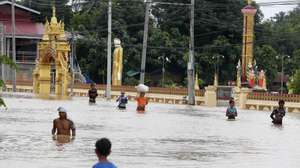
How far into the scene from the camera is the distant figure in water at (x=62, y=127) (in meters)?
20.4

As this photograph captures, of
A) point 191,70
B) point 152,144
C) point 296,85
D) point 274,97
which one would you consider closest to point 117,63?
point 191,70

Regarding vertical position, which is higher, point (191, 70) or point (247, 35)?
point (247, 35)

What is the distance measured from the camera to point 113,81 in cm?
7300

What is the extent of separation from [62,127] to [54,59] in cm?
3993

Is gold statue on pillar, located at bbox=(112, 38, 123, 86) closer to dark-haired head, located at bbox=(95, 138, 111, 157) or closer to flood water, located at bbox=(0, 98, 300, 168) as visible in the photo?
flood water, located at bbox=(0, 98, 300, 168)

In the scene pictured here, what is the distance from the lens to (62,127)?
20562 millimetres

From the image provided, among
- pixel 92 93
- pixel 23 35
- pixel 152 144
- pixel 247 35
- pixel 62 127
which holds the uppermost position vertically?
pixel 23 35

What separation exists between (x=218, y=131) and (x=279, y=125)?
564cm

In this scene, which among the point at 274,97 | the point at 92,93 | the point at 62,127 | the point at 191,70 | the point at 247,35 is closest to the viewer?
the point at 62,127

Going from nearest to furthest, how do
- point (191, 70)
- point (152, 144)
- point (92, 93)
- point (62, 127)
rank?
point (62, 127), point (152, 144), point (92, 93), point (191, 70)

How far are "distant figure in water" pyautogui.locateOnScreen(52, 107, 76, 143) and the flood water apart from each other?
25 centimetres

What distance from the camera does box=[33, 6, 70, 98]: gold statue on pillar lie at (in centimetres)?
5956

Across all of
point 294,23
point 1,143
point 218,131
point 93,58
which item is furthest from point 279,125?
point 294,23

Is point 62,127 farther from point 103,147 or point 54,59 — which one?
point 54,59
